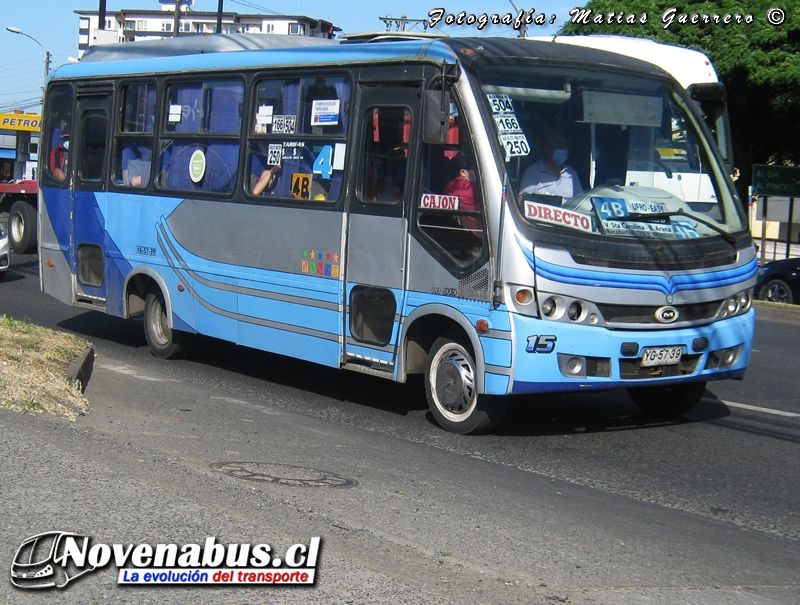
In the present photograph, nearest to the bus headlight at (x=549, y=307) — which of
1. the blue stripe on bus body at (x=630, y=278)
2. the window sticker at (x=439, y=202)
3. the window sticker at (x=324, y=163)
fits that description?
the blue stripe on bus body at (x=630, y=278)

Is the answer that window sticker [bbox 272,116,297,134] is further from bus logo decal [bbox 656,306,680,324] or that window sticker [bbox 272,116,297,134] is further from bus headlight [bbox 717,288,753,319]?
bus headlight [bbox 717,288,753,319]

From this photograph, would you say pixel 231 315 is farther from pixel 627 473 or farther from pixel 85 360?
pixel 627 473

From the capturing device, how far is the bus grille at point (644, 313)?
24.7 feet

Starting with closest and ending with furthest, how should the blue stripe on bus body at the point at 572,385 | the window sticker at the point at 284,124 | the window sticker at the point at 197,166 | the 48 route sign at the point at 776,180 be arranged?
the blue stripe on bus body at the point at 572,385, the window sticker at the point at 284,124, the window sticker at the point at 197,166, the 48 route sign at the point at 776,180

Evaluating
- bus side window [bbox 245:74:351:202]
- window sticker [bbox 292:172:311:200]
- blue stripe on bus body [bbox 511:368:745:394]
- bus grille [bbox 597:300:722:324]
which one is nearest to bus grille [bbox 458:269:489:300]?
blue stripe on bus body [bbox 511:368:745:394]

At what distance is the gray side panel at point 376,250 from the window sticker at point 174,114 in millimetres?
3143

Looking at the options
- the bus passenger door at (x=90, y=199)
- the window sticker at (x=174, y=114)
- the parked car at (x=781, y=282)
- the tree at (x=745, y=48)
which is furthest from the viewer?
the tree at (x=745, y=48)

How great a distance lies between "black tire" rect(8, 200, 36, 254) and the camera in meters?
23.6

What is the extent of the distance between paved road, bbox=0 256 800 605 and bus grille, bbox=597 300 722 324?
0.97 metres

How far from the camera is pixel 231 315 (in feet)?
→ 33.7

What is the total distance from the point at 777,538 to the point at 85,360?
6.18m

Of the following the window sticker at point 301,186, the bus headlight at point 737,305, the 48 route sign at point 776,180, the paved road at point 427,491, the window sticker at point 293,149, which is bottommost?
the paved road at point 427,491

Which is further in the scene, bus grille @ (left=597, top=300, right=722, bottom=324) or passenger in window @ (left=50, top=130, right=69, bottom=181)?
passenger in window @ (left=50, top=130, right=69, bottom=181)

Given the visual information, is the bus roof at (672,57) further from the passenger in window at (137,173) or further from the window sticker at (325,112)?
the window sticker at (325,112)
